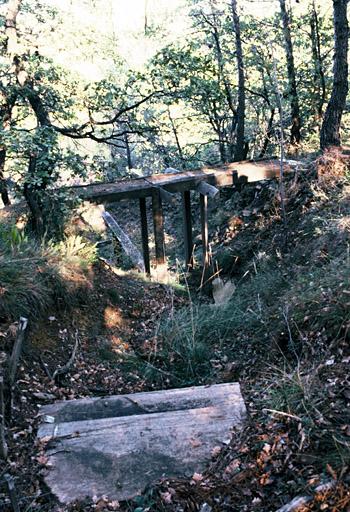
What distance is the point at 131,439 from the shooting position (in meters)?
2.70

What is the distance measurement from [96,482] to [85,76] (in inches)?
250

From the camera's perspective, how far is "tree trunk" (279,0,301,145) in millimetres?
10906

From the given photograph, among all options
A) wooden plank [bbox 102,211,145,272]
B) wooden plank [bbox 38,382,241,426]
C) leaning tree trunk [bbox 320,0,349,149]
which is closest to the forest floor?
wooden plank [bbox 38,382,241,426]

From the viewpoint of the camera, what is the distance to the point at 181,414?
2.93 meters

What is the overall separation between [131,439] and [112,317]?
10.1 feet

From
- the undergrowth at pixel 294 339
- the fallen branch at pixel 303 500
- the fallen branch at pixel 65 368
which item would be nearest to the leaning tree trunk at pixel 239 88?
the undergrowth at pixel 294 339

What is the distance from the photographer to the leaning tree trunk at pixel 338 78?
758 cm

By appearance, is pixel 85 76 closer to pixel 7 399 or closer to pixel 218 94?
pixel 218 94

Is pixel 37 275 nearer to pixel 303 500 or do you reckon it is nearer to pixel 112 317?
pixel 112 317

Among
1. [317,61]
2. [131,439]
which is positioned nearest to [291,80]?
[317,61]

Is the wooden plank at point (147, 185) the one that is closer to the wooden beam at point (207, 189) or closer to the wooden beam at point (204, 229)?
the wooden beam at point (207, 189)

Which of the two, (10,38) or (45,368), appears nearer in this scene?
(45,368)

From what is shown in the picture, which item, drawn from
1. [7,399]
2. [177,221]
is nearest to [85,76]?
[7,399]

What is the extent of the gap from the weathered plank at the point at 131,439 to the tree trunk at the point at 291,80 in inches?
393
